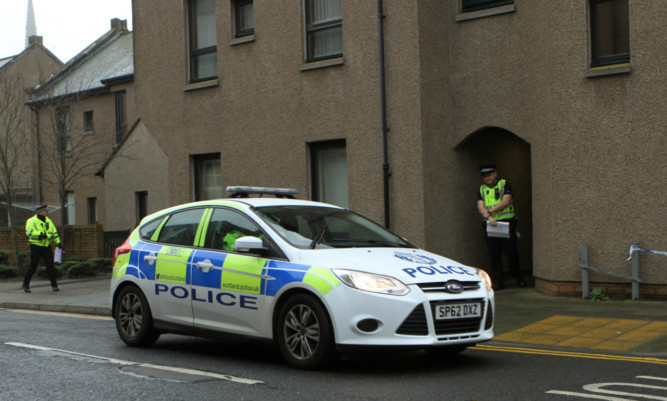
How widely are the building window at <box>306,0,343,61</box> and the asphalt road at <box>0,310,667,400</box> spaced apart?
25.6 feet

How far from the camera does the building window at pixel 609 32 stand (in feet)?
39.7

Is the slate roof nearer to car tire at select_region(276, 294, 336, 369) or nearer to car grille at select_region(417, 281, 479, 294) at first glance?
car tire at select_region(276, 294, 336, 369)

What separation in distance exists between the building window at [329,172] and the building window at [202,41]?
334 centimetres

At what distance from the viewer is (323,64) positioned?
1586cm

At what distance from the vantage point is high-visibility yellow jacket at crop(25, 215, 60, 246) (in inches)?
693

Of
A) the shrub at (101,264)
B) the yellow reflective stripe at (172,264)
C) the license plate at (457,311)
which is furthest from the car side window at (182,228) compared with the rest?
the shrub at (101,264)

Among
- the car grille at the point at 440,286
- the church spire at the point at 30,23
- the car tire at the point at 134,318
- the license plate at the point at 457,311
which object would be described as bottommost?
the car tire at the point at 134,318

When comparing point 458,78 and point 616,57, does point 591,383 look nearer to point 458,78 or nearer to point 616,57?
point 616,57

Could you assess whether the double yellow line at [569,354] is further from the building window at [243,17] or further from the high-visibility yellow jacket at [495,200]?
the building window at [243,17]

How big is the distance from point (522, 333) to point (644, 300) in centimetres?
302

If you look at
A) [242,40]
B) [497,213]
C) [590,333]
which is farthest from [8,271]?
[590,333]

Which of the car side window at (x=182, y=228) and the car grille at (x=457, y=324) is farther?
the car side window at (x=182, y=228)

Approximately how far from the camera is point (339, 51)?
52.0ft

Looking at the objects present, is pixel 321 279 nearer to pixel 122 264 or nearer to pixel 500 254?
pixel 122 264
